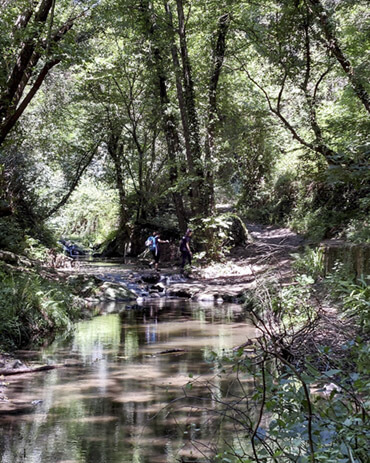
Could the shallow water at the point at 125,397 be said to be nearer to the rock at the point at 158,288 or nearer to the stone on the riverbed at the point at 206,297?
the stone on the riverbed at the point at 206,297

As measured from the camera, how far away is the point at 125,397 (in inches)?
234

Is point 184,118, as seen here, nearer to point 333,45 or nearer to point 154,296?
point 333,45

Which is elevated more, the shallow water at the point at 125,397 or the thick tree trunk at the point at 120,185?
the thick tree trunk at the point at 120,185

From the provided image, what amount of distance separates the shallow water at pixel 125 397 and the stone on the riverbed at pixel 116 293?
4072 mm

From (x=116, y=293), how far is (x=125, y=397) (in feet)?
31.2

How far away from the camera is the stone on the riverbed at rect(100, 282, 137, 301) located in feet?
49.3

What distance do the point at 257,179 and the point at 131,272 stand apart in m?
14.6

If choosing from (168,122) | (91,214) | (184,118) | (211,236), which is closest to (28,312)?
(211,236)

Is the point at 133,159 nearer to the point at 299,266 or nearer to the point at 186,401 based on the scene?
the point at 299,266

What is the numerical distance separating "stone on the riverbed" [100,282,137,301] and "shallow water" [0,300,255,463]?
407 centimetres

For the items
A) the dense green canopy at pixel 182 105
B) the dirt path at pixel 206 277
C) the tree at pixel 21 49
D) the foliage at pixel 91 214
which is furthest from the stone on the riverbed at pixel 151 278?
the foliage at pixel 91 214

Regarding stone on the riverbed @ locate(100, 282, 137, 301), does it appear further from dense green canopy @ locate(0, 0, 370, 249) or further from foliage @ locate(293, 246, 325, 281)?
foliage @ locate(293, 246, 325, 281)

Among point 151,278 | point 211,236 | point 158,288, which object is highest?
point 211,236

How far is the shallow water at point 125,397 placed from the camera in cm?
436
